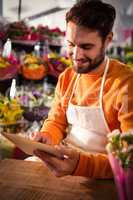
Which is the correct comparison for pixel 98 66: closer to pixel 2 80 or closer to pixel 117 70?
pixel 117 70

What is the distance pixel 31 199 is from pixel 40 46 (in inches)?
129

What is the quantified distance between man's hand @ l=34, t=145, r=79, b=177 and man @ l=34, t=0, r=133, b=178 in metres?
0.06

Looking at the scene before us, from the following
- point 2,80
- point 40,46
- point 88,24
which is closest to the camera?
point 88,24

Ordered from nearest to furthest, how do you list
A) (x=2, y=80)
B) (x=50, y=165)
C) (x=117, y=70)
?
(x=50, y=165), (x=117, y=70), (x=2, y=80)

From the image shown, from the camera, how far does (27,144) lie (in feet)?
4.35

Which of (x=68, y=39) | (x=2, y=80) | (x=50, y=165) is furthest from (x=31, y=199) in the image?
(x=2, y=80)

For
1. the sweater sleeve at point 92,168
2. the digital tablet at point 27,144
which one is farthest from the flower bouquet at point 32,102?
the digital tablet at point 27,144

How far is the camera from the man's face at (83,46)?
166 centimetres

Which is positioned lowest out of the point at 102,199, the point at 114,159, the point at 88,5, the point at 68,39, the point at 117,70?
the point at 102,199

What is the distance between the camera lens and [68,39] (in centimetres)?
170

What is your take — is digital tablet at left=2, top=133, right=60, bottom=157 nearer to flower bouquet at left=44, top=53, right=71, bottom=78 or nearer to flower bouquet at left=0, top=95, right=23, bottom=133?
flower bouquet at left=0, top=95, right=23, bottom=133

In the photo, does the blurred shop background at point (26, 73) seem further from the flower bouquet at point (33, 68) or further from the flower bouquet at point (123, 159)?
the flower bouquet at point (123, 159)

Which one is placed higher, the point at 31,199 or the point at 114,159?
the point at 114,159

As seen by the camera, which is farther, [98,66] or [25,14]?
[25,14]
